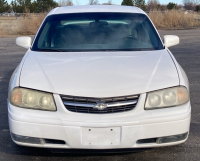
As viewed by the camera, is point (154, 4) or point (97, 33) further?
point (154, 4)

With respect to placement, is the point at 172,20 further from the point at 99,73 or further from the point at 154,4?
the point at 154,4

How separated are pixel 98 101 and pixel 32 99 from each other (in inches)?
24.4

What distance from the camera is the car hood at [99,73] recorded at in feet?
9.38

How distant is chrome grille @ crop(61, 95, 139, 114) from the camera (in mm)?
2799

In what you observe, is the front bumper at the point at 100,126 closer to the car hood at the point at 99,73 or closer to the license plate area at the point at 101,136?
the license plate area at the point at 101,136

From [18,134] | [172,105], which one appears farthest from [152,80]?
[18,134]

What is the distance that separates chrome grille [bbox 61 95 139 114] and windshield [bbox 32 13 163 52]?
119 centimetres

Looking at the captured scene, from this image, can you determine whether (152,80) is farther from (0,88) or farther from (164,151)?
(0,88)

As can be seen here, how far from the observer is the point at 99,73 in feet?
10.1

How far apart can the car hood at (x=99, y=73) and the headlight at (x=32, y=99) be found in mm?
58

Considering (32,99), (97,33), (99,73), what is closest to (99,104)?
(99,73)

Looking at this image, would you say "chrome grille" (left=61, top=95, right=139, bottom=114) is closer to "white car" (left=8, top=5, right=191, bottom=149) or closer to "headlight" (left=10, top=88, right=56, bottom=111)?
"white car" (left=8, top=5, right=191, bottom=149)

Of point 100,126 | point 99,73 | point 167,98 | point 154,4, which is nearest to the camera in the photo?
point 100,126

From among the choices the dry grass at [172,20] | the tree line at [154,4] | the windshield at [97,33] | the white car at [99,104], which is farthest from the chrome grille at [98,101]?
the tree line at [154,4]
